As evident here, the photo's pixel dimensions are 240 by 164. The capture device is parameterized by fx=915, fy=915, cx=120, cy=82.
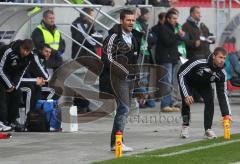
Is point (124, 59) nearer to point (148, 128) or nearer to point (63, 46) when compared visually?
point (148, 128)

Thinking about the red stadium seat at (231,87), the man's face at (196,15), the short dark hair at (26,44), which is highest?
the man's face at (196,15)

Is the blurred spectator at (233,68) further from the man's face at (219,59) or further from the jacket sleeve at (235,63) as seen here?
the man's face at (219,59)

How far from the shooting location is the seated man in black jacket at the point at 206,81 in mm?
15422

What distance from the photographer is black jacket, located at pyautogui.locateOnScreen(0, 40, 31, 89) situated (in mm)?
17000

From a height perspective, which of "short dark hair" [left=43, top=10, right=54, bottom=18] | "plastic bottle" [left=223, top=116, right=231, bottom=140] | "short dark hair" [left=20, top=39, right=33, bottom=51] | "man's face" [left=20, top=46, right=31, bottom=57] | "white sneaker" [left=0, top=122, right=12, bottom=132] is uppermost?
"short dark hair" [left=43, top=10, right=54, bottom=18]

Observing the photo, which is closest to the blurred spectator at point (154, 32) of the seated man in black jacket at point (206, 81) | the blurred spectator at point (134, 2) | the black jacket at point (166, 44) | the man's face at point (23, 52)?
the black jacket at point (166, 44)

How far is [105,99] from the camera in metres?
20.1

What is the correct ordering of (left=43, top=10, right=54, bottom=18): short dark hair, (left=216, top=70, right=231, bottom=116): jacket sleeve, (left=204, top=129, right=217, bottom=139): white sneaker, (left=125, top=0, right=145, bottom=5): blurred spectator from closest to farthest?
(left=216, top=70, right=231, bottom=116): jacket sleeve → (left=204, top=129, right=217, bottom=139): white sneaker → (left=43, top=10, right=54, bottom=18): short dark hair → (left=125, top=0, right=145, bottom=5): blurred spectator

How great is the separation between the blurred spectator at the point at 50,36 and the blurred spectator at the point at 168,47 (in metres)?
3.02

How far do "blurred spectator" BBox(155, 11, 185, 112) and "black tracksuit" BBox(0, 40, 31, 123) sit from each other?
5.19 meters

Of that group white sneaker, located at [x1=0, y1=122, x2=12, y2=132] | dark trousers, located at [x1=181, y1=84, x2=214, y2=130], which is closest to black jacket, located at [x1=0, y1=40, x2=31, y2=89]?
white sneaker, located at [x1=0, y1=122, x2=12, y2=132]

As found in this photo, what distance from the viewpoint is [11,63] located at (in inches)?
672

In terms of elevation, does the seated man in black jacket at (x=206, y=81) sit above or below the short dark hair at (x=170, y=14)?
below

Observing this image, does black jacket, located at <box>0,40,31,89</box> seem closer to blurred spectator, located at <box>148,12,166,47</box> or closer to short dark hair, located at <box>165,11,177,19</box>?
blurred spectator, located at <box>148,12,166,47</box>
